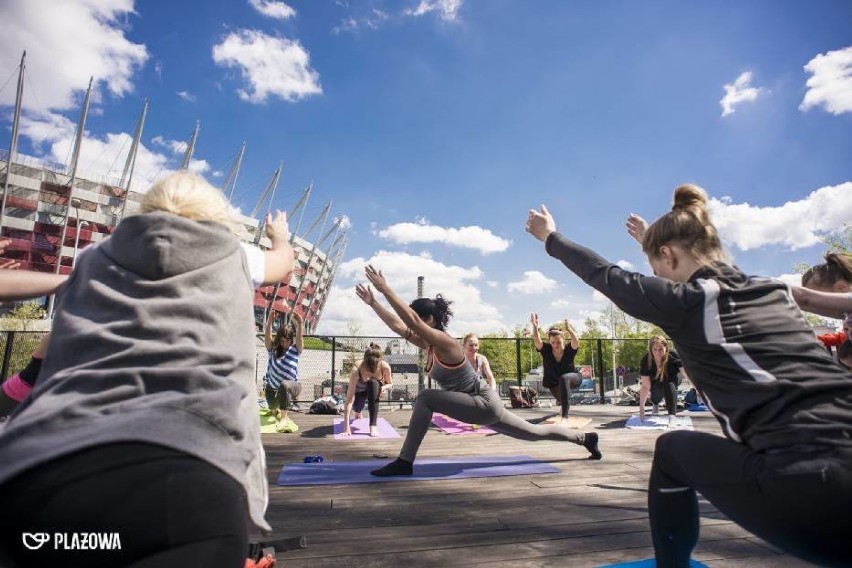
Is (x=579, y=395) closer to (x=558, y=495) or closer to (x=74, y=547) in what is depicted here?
(x=558, y=495)

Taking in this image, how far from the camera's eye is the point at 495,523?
2.91 metres

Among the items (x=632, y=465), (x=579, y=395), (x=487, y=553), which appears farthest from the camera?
(x=579, y=395)

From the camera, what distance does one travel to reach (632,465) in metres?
4.70

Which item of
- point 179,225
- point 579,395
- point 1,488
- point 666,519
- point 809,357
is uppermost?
point 179,225

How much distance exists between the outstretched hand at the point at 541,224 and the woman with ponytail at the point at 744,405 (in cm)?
40

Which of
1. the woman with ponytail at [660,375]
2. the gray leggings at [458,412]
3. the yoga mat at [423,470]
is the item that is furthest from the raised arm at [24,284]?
the woman with ponytail at [660,375]

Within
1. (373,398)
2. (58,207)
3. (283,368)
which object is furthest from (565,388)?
(58,207)

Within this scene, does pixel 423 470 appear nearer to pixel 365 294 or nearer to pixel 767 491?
pixel 365 294

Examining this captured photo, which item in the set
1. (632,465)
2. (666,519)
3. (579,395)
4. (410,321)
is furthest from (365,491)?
(579,395)

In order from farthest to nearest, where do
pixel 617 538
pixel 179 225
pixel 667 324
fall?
pixel 617 538, pixel 667 324, pixel 179 225

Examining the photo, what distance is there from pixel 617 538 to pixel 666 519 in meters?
1.11

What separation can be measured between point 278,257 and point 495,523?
7.52 ft

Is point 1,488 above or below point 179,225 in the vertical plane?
below

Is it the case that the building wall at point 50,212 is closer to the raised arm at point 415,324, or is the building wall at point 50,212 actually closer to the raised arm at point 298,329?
the raised arm at point 298,329
